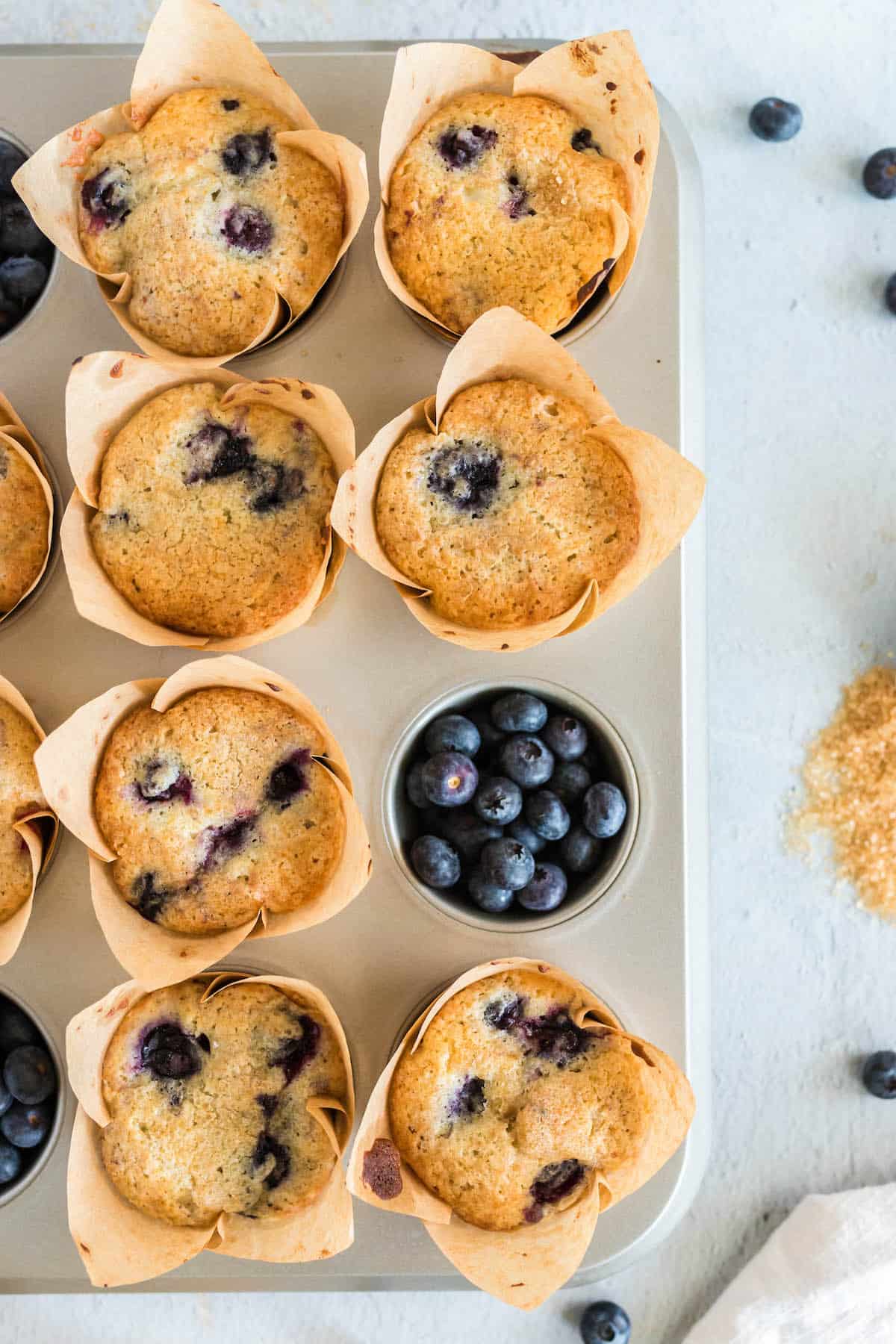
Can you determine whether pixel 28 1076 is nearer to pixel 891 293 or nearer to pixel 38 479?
pixel 38 479

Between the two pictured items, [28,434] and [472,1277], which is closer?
[472,1277]

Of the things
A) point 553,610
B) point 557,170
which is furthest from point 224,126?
point 553,610

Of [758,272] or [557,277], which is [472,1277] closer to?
[557,277]

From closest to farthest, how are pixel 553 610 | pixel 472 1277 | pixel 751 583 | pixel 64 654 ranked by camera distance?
1. pixel 472 1277
2. pixel 553 610
3. pixel 64 654
4. pixel 751 583

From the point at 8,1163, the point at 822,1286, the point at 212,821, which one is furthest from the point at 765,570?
the point at 8,1163

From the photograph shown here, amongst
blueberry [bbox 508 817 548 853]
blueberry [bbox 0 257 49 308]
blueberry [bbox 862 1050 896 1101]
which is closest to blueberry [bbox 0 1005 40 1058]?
blueberry [bbox 508 817 548 853]

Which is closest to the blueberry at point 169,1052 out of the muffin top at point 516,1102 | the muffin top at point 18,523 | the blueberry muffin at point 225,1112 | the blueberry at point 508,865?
the blueberry muffin at point 225,1112

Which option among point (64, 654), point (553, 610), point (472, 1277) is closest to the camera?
point (472, 1277)
